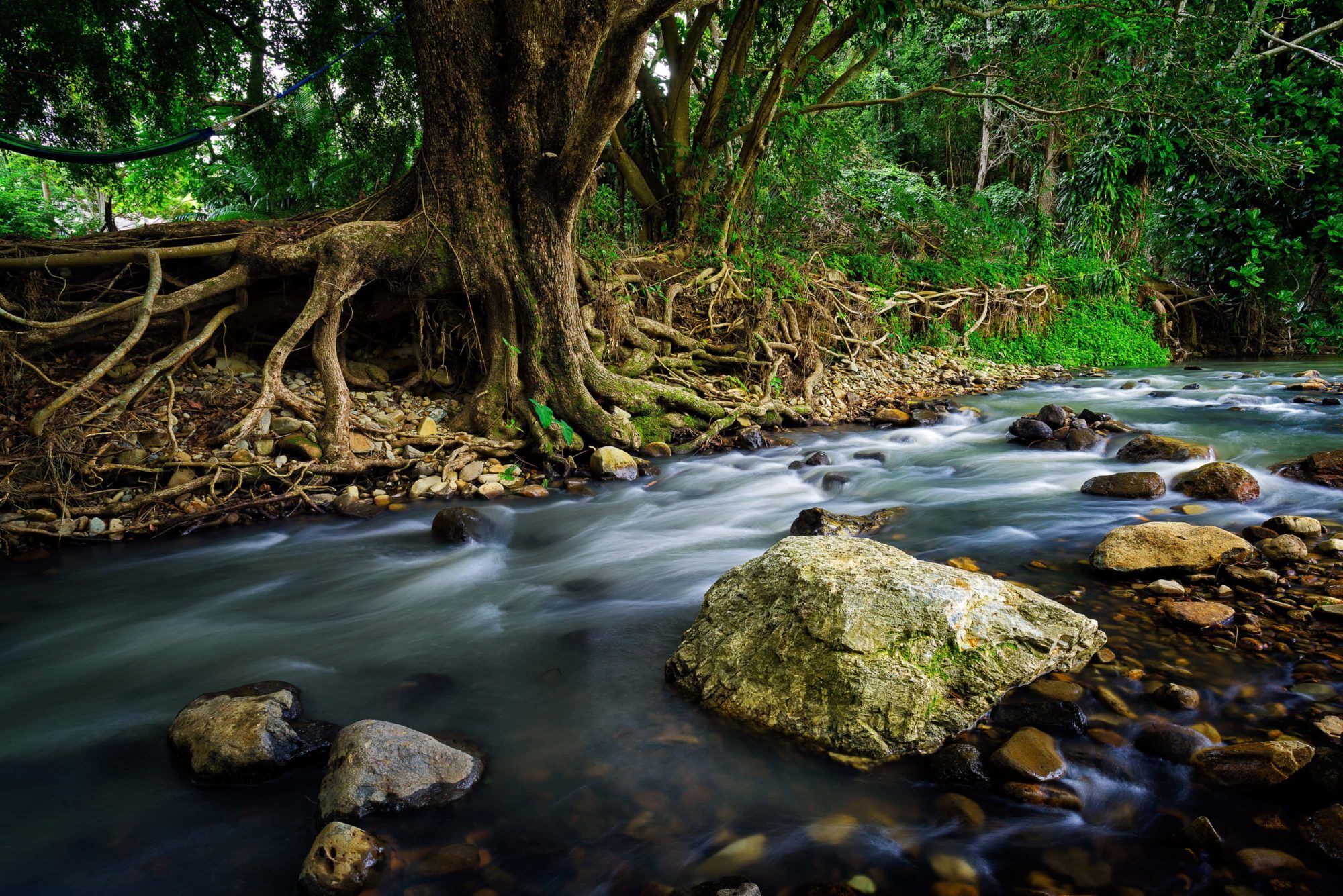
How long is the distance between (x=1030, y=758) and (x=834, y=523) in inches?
95.2

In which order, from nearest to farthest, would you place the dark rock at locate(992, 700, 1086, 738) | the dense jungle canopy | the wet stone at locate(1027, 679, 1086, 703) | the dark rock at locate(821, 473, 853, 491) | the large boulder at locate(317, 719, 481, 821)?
the large boulder at locate(317, 719, 481, 821), the dark rock at locate(992, 700, 1086, 738), the wet stone at locate(1027, 679, 1086, 703), the dark rock at locate(821, 473, 853, 491), the dense jungle canopy

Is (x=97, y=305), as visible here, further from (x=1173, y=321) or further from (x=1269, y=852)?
(x=1173, y=321)

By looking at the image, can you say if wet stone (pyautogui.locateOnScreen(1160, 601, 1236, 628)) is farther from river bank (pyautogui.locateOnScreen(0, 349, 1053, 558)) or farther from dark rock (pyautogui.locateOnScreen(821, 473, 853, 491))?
river bank (pyautogui.locateOnScreen(0, 349, 1053, 558))

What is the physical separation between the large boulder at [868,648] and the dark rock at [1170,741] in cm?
35

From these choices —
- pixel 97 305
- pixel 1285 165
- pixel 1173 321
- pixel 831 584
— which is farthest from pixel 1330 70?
pixel 97 305

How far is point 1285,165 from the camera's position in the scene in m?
9.06

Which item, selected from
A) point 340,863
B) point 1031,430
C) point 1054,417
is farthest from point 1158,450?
point 340,863

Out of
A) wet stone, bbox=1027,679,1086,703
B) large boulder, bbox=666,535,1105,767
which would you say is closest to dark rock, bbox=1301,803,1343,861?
wet stone, bbox=1027,679,1086,703

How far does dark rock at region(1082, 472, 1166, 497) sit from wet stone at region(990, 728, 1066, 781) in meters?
3.29

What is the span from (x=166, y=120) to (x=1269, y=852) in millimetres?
11651

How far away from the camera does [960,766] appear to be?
210 centimetres

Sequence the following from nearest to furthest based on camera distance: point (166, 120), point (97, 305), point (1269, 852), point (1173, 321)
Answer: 1. point (1269, 852)
2. point (97, 305)
3. point (166, 120)
4. point (1173, 321)

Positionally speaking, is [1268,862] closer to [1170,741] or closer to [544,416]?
[1170,741]

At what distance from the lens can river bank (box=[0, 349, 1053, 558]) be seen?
4.72m
